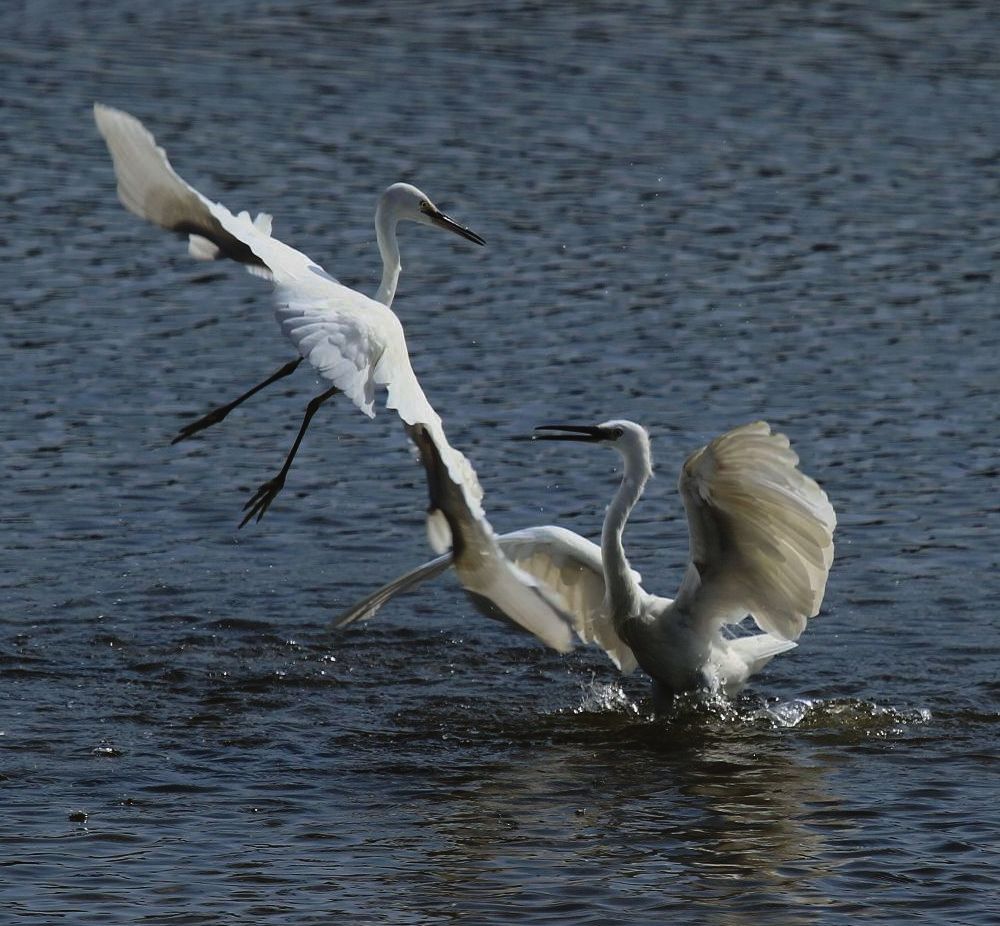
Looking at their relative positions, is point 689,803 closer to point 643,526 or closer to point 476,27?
point 643,526

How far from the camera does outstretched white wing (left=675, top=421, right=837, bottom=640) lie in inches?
329

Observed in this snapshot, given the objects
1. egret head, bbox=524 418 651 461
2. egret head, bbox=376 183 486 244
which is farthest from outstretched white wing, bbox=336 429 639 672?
egret head, bbox=376 183 486 244

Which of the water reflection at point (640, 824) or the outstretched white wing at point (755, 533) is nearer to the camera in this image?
the water reflection at point (640, 824)

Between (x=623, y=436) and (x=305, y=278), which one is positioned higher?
(x=305, y=278)

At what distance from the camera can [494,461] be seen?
12875 mm

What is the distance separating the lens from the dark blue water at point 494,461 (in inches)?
308

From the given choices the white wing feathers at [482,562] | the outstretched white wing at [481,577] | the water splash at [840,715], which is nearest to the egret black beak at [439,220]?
the outstretched white wing at [481,577]

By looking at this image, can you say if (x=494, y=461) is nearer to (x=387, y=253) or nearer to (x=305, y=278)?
(x=387, y=253)

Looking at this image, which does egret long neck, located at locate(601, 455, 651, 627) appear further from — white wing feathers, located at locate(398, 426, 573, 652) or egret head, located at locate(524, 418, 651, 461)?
white wing feathers, located at locate(398, 426, 573, 652)

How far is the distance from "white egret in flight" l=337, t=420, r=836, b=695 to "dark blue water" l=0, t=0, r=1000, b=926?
0.29 metres

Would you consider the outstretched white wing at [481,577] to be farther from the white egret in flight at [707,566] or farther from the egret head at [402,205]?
the egret head at [402,205]

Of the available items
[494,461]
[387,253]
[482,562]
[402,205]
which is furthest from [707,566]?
[494,461]

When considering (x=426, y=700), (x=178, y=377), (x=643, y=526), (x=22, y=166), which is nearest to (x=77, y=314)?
(x=178, y=377)

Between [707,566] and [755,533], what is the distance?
0.35 metres
